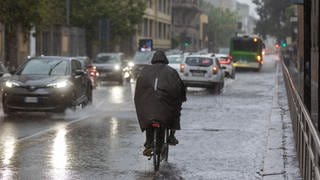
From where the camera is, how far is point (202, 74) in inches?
1275

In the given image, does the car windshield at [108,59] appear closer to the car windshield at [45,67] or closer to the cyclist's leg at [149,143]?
the car windshield at [45,67]

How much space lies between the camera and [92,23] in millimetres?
56062

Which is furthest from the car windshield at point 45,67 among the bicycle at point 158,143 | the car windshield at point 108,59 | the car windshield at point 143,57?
the car windshield at point 143,57

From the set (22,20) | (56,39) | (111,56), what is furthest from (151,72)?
(56,39)

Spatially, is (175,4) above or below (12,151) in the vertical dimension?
above

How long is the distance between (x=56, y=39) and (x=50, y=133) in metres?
35.6

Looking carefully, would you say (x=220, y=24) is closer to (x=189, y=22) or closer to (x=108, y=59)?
(x=189, y=22)

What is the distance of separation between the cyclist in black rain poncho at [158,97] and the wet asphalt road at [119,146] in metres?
0.71

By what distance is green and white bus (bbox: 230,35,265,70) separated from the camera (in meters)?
61.0

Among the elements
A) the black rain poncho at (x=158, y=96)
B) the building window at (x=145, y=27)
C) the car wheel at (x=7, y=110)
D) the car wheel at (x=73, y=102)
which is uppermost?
the building window at (x=145, y=27)

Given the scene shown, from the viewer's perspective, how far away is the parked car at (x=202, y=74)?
32.2 m

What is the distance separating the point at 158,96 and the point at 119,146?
3.20 m

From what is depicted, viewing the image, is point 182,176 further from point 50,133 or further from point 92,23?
point 92,23

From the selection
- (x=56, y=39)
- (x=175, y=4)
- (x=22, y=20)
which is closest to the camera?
(x=22, y=20)
